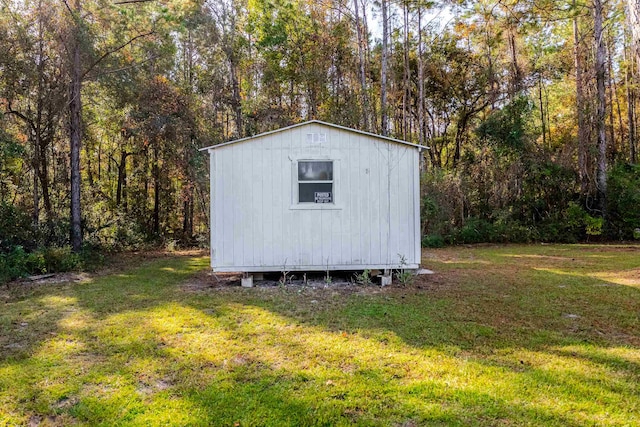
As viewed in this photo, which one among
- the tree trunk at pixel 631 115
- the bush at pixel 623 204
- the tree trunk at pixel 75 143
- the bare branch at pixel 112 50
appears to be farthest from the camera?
the tree trunk at pixel 631 115

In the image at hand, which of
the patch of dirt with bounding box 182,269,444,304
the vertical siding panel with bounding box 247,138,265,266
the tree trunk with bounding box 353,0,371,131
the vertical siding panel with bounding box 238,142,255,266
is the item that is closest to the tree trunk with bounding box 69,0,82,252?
the patch of dirt with bounding box 182,269,444,304

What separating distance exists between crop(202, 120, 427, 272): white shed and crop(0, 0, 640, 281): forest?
4.32 metres

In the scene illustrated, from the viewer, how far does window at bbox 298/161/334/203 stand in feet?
20.5

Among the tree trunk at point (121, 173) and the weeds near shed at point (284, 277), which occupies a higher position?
the tree trunk at point (121, 173)

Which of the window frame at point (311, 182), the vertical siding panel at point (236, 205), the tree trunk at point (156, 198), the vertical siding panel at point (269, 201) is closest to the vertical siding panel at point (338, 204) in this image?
the window frame at point (311, 182)

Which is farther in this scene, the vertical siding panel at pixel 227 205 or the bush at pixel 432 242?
the bush at pixel 432 242

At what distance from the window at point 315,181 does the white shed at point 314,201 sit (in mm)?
15

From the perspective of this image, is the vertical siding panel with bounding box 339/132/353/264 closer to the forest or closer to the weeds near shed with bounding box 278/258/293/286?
the weeds near shed with bounding box 278/258/293/286

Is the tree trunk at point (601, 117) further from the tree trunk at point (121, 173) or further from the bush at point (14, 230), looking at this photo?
the bush at point (14, 230)

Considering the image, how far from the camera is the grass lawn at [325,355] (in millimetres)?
2455

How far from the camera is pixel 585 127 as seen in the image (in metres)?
12.8

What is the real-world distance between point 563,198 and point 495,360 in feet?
39.1

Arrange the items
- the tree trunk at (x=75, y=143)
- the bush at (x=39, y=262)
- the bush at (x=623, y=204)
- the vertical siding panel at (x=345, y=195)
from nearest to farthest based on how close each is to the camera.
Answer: the vertical siding panel at (x=345, y=195) → the bush at (x=39, y=262) → the tree trunk at (x=75, y=143) → the bush at (x=623, y=204)

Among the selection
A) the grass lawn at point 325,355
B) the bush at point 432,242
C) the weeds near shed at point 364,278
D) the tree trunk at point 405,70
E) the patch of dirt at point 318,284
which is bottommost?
the grass lawn at point 325,355
